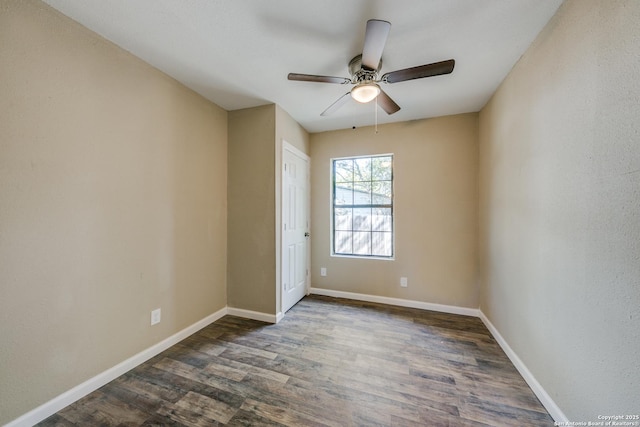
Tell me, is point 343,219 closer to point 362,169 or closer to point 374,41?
point 362,169

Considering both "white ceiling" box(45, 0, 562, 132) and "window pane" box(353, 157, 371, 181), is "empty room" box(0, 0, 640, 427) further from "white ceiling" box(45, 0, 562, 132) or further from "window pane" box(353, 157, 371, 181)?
"window pane" box(353, 157, 371, 181)

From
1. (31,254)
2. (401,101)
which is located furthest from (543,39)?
(31,254)

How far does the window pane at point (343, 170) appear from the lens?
11.8 feet

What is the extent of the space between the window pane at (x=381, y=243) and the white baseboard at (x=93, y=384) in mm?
2470

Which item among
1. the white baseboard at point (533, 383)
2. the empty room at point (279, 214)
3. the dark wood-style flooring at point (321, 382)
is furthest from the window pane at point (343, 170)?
the white baseboard at point (533, 383)

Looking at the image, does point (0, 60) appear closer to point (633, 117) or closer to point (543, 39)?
point (633, 117)

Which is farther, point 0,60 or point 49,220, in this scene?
point 49,220

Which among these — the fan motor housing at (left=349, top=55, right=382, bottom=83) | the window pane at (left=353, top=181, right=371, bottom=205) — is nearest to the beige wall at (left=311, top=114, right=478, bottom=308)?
the window pane at (left=353, top=181, right=371, bottom=205)

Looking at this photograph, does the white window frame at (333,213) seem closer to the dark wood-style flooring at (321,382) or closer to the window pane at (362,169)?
the window pane at (362,169)

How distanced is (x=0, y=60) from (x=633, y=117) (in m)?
3.13

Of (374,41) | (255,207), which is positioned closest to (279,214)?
(255,207)

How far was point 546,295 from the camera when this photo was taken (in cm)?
154

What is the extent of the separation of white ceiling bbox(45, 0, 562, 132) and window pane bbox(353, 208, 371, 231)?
1.65 m

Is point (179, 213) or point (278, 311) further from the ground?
point (179, 213)
